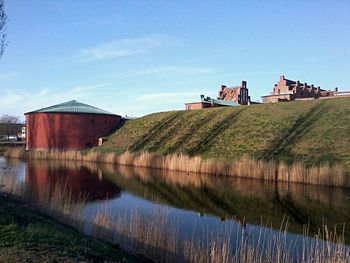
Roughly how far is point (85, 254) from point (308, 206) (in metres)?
9.45

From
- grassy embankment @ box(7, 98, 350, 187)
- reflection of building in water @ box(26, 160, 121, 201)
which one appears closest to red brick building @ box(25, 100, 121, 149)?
grassy embankment @ box(7, 98, 350, 187)

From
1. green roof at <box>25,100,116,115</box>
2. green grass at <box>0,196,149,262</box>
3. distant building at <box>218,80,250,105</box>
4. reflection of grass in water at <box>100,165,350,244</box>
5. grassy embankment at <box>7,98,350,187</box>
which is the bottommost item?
reflection of grass in water at <box>100,165,350,244</box>

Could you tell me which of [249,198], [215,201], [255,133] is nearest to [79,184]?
[215,201]

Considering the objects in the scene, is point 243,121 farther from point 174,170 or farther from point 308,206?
point 308,206

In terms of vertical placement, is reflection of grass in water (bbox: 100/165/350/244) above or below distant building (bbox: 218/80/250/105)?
below

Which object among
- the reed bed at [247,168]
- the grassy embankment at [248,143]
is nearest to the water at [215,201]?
the reed bed at [247,168]

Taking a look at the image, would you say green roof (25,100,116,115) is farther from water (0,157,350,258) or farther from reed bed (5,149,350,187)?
water (0,157,350,258)

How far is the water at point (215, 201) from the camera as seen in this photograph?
34.0 ft

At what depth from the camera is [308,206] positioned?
13047mm

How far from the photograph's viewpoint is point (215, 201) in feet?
46.5

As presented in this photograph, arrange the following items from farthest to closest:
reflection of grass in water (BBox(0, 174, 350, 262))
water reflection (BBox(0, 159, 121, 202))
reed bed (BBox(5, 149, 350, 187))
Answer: reed bed (BBox(5, 149, 350, 187)) < water reflection (BBox(0, 159, 121, 202)) < reflection of grass in water (BBox(0, 174, 350, 262))

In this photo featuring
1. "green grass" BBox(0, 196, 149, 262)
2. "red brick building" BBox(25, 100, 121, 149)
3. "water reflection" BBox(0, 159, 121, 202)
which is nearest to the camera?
"green grass" BBox(0, 196, 149, 262)

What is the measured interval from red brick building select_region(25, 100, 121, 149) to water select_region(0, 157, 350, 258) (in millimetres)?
18457

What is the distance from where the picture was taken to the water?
10.4m
